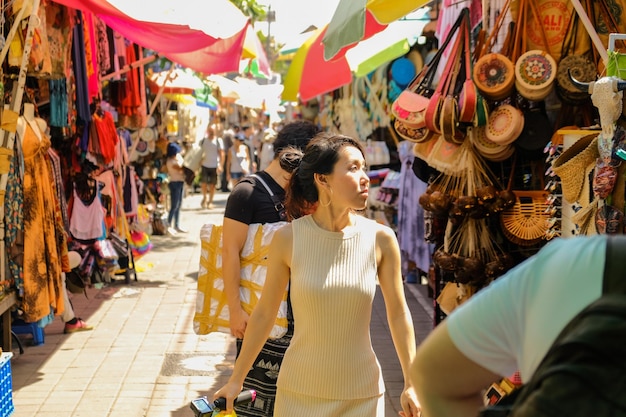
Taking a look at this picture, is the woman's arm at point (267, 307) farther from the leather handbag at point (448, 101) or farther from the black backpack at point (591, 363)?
the leather handbag at point (448, 101)

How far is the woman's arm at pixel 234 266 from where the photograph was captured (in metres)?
4.28

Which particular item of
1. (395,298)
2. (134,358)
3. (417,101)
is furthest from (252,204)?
(134,358)

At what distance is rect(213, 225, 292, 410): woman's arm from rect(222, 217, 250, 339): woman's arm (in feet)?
2.50

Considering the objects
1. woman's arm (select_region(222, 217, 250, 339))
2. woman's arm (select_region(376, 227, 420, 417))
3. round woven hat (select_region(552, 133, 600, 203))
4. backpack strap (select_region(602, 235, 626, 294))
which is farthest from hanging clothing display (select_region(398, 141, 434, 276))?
backpack strap (select_region(602, 235, 626, 294))

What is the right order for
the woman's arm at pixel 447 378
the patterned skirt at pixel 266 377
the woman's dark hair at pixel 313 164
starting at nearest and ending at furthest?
the woman's arm at pixel 447 378 < the woman's dark hair at pixel 313 164 < the patterned skirt at pixel 266 377

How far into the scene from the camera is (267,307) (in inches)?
138

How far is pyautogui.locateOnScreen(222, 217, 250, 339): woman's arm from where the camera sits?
4.28 metres

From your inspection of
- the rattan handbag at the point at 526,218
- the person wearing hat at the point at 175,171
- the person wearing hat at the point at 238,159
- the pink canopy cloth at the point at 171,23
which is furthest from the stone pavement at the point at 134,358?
the person wearing hat at the point at 238,159

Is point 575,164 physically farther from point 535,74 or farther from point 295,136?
point 295,136

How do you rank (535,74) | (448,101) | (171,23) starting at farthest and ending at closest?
(171,23) < (448,101) < (535,74)

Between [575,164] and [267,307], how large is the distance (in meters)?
1.73

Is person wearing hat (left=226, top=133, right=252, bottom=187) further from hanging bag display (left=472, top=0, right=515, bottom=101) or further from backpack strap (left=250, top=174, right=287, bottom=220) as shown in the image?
backpack strap (left=250, top=174, right=287, bottom=220)

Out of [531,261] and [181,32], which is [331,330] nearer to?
[531,261]

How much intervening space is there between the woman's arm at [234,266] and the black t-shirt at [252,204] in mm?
42
